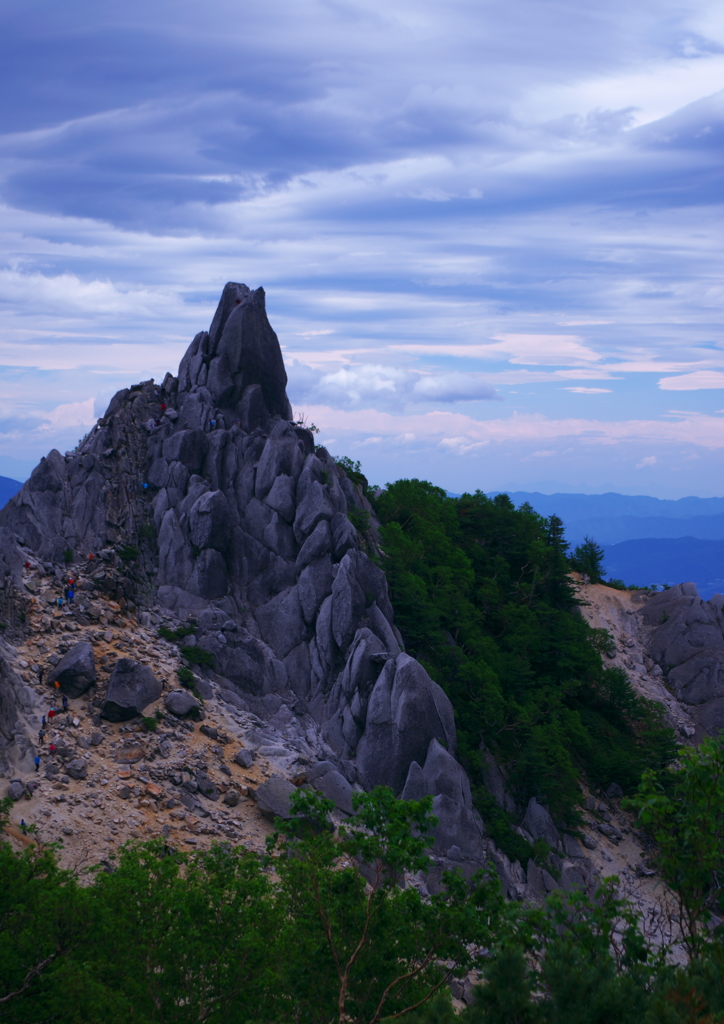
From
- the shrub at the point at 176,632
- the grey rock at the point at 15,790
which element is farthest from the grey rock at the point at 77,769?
the shrub at the point at 176,632

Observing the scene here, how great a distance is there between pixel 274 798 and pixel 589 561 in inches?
2073

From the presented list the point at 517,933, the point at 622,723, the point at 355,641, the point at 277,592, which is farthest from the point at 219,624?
the point at 622,723

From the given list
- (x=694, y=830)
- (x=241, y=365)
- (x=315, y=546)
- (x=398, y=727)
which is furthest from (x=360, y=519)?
(x=694, y=830)

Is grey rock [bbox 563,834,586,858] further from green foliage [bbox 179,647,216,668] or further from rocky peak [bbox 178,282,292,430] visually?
rocky peak [bbox 178,282,292,430]

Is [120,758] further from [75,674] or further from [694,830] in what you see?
[694,830]

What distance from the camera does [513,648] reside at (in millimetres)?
54219

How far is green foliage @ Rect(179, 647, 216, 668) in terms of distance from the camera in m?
39.0

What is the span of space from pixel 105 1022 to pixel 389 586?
35430 millimetres

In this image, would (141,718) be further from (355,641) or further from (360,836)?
(360,836)

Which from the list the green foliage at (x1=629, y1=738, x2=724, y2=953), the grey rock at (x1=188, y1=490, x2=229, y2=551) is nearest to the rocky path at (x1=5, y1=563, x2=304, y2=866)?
the grey rock at (x1=188, y1=490, x2=229, y2=551)

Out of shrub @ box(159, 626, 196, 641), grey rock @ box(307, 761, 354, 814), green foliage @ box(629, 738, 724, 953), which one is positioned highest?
green foliage @ box(629, 738, 724, 953)

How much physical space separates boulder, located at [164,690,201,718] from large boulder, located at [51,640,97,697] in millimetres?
3977

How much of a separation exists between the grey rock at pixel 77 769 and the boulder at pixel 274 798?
26.9 ft

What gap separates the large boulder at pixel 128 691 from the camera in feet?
108
